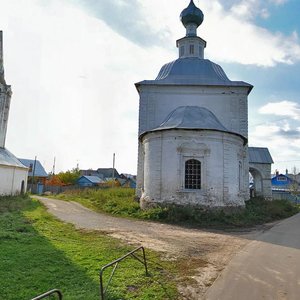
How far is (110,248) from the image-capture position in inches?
336

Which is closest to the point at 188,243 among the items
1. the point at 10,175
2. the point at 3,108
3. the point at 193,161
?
the point at 193,161

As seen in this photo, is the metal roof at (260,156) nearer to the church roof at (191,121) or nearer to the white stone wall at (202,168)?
the church roof at (191,121)

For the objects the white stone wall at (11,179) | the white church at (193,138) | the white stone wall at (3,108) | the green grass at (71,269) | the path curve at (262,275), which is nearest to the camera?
the green grass at (71,269)

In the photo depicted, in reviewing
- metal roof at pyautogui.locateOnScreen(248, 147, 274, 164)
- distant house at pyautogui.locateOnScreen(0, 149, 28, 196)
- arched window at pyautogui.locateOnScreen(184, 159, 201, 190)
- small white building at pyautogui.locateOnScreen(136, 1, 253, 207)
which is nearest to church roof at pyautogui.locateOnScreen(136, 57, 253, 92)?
small white building at pyautogui.locateOnScreen(136, 1, 253, 207)

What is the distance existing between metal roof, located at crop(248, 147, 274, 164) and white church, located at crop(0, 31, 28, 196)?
22.0 metres

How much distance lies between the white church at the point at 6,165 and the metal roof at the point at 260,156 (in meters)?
22.0

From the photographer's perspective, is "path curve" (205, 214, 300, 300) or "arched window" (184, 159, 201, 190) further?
"arched window" (184, 159, 201, 190)

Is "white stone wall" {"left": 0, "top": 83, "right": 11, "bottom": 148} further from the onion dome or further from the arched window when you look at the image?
the arched window

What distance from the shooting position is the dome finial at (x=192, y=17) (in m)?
25.2

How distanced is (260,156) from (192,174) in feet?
58.8

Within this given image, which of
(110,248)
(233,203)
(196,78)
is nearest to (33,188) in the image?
(196,78)

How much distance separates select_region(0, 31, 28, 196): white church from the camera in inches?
931

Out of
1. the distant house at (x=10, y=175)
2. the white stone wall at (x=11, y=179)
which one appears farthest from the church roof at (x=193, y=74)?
the white stone wall at (x=11, y=179)

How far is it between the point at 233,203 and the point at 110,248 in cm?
970
